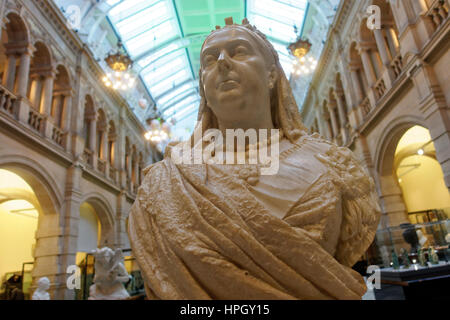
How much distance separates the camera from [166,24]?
52.3ft

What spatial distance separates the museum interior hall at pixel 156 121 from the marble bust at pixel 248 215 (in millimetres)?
26

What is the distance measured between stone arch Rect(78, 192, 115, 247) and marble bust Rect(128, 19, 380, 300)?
11.6 meters

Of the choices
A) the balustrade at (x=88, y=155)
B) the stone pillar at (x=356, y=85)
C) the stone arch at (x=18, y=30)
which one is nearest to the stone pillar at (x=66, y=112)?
the balustrade at (x=88, y=155)

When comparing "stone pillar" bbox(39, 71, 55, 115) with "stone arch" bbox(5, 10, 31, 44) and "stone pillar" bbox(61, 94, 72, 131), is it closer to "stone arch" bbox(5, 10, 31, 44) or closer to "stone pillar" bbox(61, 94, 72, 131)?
"stone pillar" bbox(61, 94, 72, 131)

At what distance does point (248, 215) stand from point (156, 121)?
1406 centimetres

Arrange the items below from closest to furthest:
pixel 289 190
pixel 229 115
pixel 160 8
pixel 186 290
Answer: pixel 186 290 < pixel 289 190 < pixel 229 115 < pixel 160 8

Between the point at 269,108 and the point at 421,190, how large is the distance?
1376 centimetres

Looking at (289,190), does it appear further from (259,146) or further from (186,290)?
(186,290)

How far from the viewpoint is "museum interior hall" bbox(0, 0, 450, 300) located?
21.1 feet

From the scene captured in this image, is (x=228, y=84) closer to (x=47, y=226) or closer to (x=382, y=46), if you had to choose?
(x=382, y=46)

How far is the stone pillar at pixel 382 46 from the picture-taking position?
9266 mm

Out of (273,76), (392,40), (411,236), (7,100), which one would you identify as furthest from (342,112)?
(273,76)

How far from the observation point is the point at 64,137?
405 inches

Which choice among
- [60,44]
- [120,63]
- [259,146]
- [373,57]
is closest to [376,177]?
[373,57]
